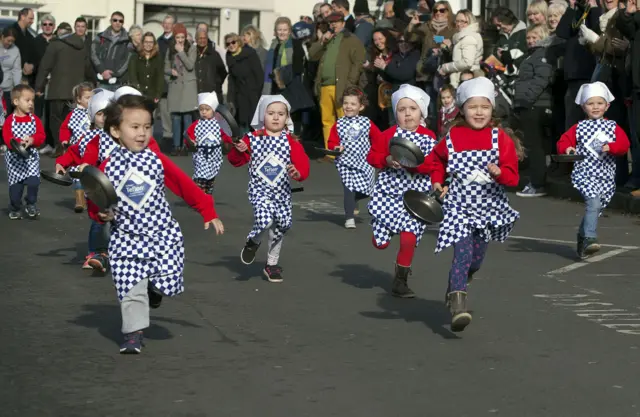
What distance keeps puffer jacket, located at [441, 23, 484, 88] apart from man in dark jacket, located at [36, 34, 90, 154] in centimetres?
861

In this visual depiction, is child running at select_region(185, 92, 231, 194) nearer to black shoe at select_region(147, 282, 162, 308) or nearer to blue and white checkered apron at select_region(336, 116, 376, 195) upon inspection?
blue and white checkered apron at select_region(336, 116, 376, 195)

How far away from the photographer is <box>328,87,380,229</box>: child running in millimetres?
14875

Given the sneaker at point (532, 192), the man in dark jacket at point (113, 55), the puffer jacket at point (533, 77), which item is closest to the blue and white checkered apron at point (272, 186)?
the sneaker at point (532, 192)

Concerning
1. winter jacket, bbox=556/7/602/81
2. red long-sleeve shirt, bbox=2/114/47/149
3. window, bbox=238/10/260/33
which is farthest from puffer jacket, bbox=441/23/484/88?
window, bbox=238/10/260/33

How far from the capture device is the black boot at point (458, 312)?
26.7 feet

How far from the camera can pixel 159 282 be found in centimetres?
797

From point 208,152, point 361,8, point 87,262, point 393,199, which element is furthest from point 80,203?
point 361,8

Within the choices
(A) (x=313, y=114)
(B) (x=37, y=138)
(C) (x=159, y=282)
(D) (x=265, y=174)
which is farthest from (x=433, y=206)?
(A) (x=313, y=114)

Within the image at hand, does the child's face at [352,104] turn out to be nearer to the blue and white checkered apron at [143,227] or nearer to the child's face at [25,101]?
the child's face at [25,101]

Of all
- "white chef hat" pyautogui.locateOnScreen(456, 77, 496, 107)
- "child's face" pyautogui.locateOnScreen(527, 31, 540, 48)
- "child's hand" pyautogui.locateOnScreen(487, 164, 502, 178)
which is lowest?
"child's hand" pyautogui.locateOnScreen(487, 164, 502, 178)

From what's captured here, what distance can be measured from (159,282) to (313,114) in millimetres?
17668

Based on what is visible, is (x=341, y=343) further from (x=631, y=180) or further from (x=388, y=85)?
(x=388, y=85)

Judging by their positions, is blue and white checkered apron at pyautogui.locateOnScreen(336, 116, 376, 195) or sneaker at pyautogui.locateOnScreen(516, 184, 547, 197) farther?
sneaker at pyautogui.locateOnScreen(516, 184, 547, 197)

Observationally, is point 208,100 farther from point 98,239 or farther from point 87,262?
point 87,262
